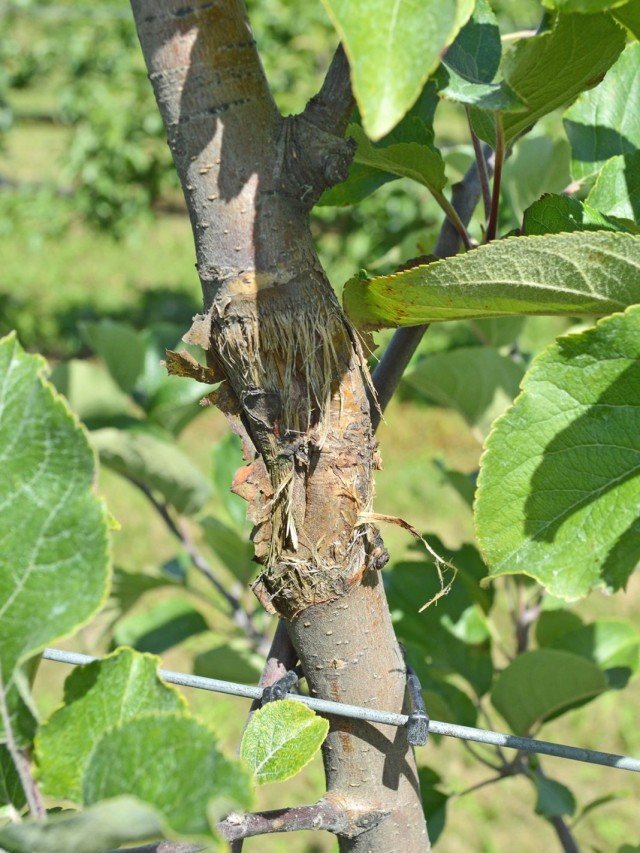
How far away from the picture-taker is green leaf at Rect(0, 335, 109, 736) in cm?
44

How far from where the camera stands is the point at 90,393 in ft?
4.45

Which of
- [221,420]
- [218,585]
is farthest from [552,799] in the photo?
[221,420]

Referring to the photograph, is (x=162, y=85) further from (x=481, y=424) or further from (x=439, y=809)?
(x=439, y=809)

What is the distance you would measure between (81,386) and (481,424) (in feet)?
1.95

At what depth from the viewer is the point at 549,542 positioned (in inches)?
22.0

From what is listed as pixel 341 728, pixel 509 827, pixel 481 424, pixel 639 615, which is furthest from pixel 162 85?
pixel 639 615

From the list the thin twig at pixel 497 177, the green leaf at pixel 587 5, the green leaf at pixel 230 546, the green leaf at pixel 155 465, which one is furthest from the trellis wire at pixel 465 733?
the green leaf at pixel 230 546

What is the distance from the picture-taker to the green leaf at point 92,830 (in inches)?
14.5

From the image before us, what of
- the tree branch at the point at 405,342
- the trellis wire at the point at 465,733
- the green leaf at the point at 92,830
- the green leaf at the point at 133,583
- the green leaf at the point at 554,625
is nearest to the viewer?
the green leaf at the point at 92,830

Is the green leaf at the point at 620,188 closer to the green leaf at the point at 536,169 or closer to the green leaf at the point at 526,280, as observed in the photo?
the green leaf at the point at 526,280

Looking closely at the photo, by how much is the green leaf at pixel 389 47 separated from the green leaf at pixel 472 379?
73 cm

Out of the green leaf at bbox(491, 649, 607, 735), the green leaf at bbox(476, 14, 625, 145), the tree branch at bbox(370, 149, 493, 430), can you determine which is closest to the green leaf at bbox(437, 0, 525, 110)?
the green leaf at bbox(476, 14, 625, 145)

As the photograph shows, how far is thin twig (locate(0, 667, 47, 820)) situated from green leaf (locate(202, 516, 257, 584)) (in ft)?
2.81

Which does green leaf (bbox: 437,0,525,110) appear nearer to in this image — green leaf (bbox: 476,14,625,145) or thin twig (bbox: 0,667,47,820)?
green leaf (bbox: 476,14,625,145)
